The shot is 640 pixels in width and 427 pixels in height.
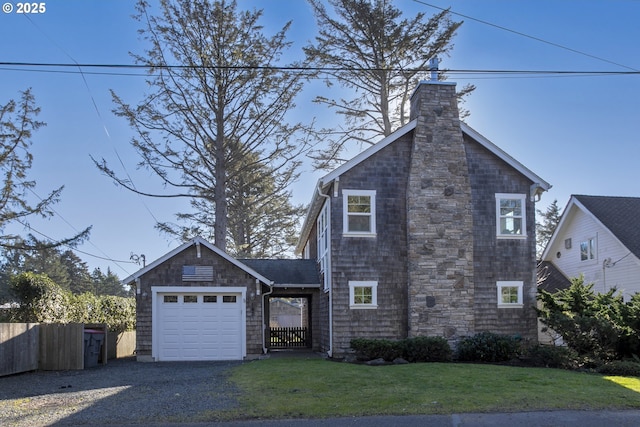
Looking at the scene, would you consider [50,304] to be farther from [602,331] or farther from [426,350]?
A: [602,331]

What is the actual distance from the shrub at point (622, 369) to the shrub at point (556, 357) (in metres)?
1.02

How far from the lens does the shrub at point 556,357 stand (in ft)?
50.4

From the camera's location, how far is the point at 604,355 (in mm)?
15664

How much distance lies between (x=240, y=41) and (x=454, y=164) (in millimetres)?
12031

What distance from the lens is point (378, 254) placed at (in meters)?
18.6

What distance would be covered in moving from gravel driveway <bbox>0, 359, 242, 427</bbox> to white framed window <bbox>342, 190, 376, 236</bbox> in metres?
5.67

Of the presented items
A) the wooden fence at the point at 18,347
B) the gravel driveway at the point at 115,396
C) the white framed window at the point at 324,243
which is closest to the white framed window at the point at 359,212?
the white framed window at the point at 324,243

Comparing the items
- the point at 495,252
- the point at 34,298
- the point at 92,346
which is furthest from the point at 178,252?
the point at 495,252

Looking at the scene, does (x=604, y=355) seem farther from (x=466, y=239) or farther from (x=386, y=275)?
(x=386, y=275)

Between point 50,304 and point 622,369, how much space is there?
630 inches

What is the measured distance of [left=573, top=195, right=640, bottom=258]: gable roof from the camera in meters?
22.2

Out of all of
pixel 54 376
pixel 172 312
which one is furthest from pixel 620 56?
pixel 54 376

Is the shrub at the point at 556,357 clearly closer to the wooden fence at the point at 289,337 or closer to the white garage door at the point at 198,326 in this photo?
the white garage door at the point at 198,326

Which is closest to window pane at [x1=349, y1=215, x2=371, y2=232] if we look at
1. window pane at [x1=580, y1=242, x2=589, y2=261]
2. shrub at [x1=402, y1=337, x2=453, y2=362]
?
shrub at [x1=402, y1=337, x2=453, y2=362]
